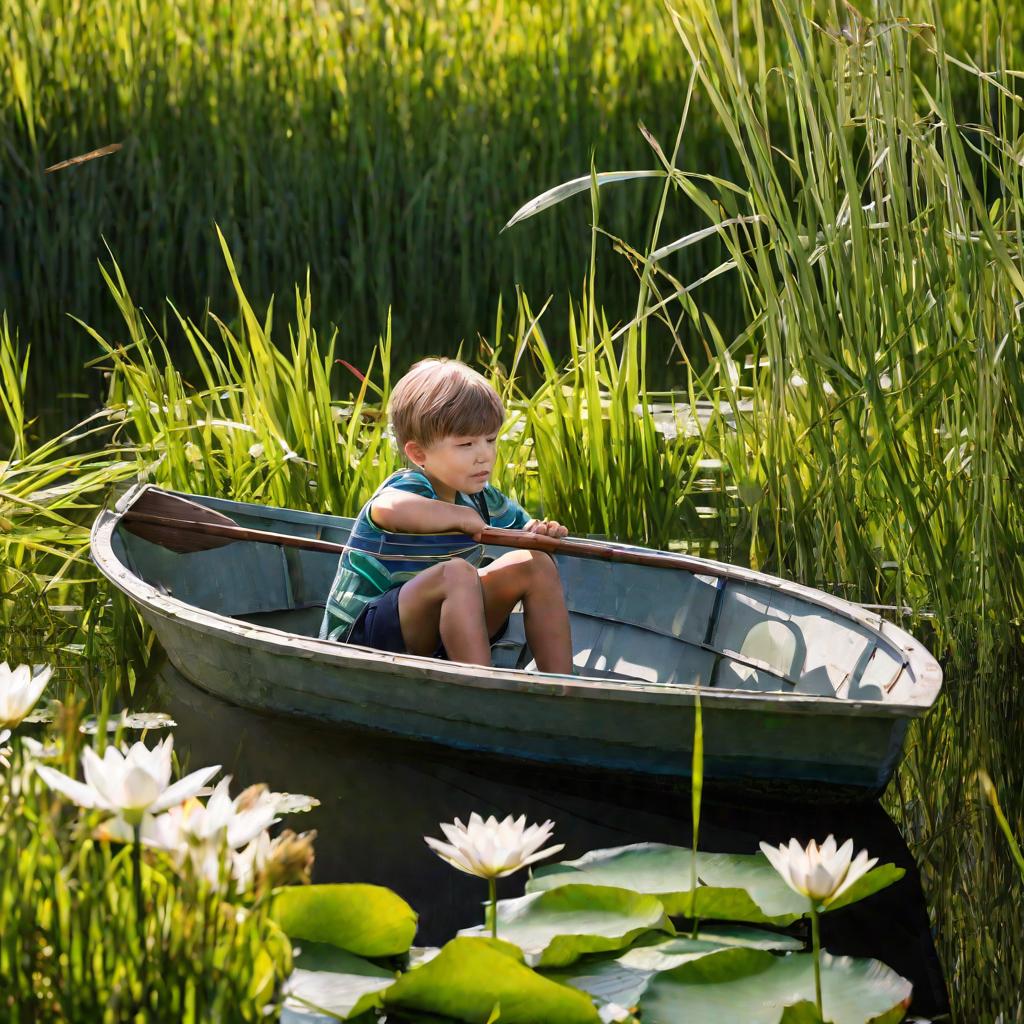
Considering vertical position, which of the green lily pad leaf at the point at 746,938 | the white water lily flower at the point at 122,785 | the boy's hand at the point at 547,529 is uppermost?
the white water lily flower at the point at 122,785

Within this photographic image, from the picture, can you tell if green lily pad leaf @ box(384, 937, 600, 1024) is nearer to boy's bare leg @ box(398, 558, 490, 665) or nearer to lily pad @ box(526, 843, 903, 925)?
lily pad @ box(526, 843, 903, 925)

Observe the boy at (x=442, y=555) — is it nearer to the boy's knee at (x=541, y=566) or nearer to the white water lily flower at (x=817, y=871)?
the boy's knee at (x=541, y=566)

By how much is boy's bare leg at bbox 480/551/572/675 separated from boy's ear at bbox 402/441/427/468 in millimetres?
272

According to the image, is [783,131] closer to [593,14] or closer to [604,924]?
[593,14]

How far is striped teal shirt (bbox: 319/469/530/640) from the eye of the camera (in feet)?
9.91

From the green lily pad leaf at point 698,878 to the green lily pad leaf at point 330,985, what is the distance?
1.07 feet

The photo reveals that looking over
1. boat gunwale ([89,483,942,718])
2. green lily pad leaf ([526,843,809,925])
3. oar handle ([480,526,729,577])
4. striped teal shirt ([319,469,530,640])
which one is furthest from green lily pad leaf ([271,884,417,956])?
striped teal shirt ([319,469,530,640])

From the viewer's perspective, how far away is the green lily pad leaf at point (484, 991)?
1.62 m

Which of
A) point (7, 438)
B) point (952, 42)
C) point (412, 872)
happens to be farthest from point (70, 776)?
point (952, 42)

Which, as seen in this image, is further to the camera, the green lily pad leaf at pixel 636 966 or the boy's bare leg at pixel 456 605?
the boy's bare leg at pixel 456 605

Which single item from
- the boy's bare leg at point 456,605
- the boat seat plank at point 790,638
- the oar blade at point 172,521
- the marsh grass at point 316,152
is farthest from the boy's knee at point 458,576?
the marsh grass at point 316,152

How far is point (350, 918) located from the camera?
1752mm

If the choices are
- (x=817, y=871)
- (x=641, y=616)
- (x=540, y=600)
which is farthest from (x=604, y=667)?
(x=817, y=871)

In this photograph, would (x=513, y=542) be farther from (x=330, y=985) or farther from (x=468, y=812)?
(x=330, y=985)
